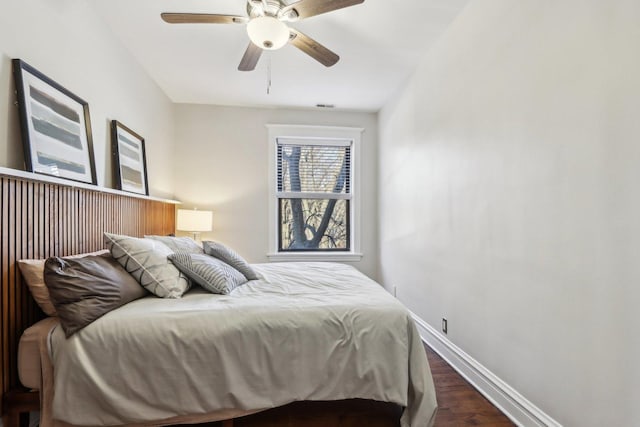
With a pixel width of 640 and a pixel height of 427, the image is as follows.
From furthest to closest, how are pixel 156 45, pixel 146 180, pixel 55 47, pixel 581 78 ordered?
pixel 146 180
pixel 156 45
pixel 55 47
pixel 581 78

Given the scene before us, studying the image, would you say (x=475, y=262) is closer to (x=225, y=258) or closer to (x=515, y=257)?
(x=515, y=257)

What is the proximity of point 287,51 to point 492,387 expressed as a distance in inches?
116

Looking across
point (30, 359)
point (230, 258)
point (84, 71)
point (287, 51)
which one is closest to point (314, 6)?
point (287, 51)

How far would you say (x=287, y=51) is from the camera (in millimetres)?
2668

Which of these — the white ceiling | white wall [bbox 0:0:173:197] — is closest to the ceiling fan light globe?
the white ceiling

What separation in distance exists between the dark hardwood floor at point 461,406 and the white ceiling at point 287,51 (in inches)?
103

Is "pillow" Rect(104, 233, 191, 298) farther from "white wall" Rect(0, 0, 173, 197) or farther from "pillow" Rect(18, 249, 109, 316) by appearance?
"white wall" Rect(0, 0, 173, 197)

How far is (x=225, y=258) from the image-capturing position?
2246mm

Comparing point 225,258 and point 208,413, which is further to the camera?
point 225,258

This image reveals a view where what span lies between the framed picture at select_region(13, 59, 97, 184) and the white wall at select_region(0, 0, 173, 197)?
53 mm

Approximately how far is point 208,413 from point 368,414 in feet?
2.83

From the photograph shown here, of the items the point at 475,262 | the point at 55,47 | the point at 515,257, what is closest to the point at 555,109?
the point at 515,257

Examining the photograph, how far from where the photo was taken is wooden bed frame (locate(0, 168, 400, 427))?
1.31 metres

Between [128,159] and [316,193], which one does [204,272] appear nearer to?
[128,159]
